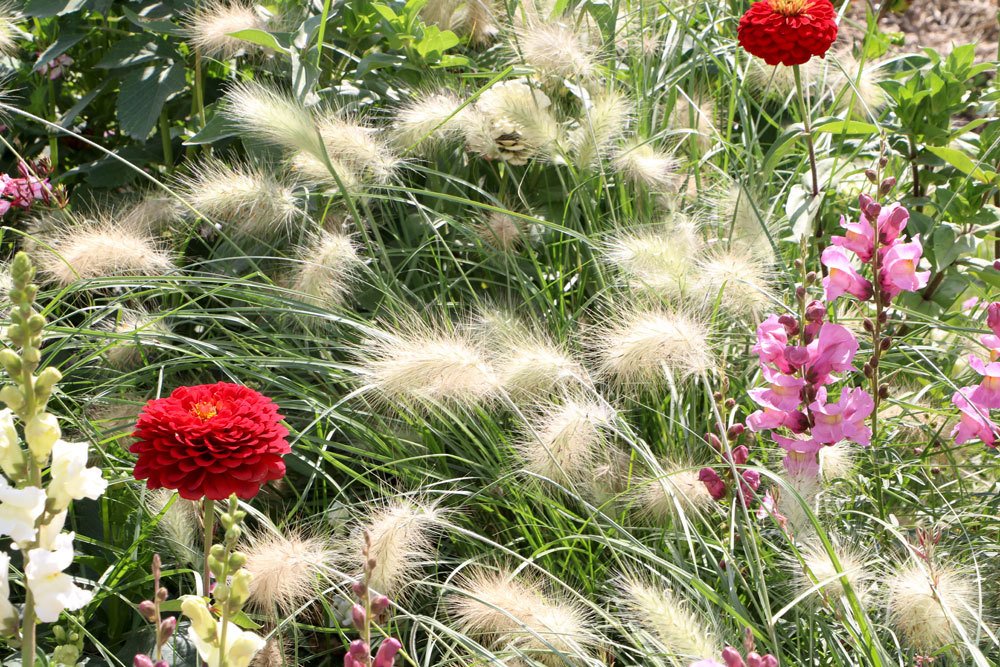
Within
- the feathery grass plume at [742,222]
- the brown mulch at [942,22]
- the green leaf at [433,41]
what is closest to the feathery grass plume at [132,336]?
the green leaf at [433,41]

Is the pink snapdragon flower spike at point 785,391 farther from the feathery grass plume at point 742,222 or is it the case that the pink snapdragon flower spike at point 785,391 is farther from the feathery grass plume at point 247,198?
the feathery grass plume at point 247,198

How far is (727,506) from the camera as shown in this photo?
1630 mm

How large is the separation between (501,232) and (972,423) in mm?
1003

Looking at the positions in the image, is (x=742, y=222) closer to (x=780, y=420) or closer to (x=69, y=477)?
(x=780, y=420)

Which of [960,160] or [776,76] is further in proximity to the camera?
[776,76]

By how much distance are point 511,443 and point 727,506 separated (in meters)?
0.42

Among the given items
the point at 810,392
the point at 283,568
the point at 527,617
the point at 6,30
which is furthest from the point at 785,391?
the point at 6,30

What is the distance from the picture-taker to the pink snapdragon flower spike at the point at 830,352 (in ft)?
5.00

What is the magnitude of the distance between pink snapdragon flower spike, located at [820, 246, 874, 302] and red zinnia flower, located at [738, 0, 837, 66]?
0.58m

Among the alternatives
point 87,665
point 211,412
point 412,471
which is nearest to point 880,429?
point 412,471

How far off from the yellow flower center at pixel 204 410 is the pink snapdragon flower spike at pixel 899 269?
1.02m

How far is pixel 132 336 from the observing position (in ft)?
5.91

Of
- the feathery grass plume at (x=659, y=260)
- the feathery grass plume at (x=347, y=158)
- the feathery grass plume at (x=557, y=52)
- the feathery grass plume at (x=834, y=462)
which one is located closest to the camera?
the feathery grass plume at (x=834, y=462)

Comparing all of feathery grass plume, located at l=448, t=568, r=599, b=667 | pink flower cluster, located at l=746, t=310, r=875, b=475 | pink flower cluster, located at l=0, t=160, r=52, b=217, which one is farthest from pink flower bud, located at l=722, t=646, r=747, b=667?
pink flower cluster, located at l=0, t=160, r=52, b=217
